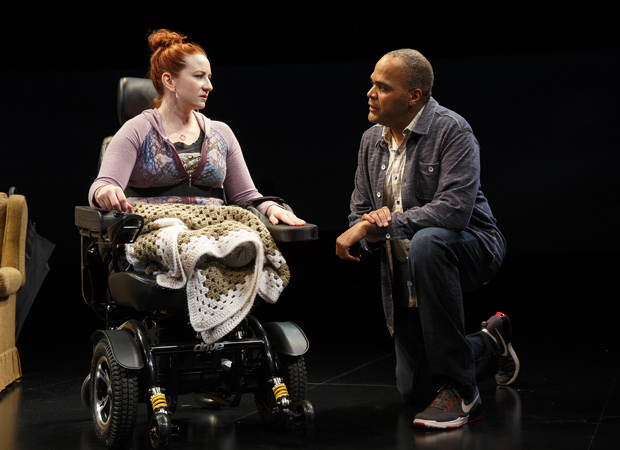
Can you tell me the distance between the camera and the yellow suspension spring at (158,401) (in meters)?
2.28

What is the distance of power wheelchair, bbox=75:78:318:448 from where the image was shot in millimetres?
2316

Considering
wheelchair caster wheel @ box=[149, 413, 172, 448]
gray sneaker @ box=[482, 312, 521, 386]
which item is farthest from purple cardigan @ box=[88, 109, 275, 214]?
gray sneaker @ box=[482, 312, 521, 386]

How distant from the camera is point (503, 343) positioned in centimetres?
312

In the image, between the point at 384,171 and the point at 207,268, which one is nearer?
the point at 207,268

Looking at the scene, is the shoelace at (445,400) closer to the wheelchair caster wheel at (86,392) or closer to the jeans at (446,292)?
the jeans at (446,292)

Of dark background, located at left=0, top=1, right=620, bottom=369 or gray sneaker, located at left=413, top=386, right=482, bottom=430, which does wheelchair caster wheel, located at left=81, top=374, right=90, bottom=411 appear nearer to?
gray sneaker, located at left=413, top=386, right=482, bottom=430

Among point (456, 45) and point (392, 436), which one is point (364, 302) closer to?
point (456, 45)

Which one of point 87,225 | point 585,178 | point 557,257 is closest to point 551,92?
point 585,178

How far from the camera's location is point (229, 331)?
91.5 inches

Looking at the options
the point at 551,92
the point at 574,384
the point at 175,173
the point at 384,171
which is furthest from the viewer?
the point at 551,92

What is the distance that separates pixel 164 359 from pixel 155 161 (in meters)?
0.65

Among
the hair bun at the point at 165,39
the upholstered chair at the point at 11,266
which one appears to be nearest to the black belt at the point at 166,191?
the hair bun at the point at 165,39

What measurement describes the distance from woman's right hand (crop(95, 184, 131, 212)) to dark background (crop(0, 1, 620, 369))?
417cm

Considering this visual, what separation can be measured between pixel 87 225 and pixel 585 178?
23.5 feet
